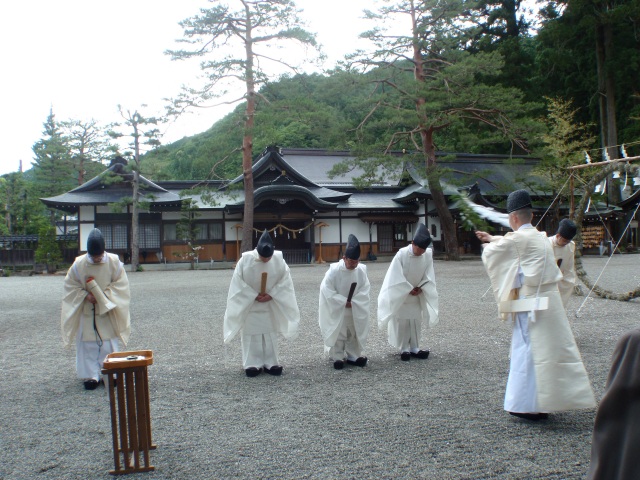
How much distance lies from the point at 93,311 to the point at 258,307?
1600 mm

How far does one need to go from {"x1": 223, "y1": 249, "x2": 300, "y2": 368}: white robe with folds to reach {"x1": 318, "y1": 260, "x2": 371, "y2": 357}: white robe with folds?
323 millimetres

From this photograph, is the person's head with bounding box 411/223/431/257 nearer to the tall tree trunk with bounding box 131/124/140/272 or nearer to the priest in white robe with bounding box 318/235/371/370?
the priest in white robe with bounding box 318/235/371/370

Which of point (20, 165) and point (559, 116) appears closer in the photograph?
point (559, 116)

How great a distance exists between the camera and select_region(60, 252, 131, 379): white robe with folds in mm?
4953

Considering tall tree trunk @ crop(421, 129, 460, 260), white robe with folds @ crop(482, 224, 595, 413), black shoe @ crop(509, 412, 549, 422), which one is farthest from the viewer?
tall tree trunk @ crop(421, 129, 460, 260)

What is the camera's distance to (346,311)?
18.3 ft

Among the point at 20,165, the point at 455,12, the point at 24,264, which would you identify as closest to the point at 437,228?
the point at 455,12

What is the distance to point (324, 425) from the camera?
3.74 m

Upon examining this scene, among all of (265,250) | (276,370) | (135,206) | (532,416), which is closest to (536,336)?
(532,416)

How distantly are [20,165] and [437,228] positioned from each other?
2863cm

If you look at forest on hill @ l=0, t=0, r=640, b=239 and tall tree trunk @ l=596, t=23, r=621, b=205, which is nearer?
forest on hill @ l=0, t=0, r=640, b=239

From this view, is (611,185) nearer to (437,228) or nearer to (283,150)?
(437,228)

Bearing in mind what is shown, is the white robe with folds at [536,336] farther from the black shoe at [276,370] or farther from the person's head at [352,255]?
the black shoe at [276,370]

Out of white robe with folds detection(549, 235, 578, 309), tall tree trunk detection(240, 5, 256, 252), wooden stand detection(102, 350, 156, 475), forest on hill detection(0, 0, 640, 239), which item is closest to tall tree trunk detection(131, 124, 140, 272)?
forest on hill detection(0, 0, 640, 239)
